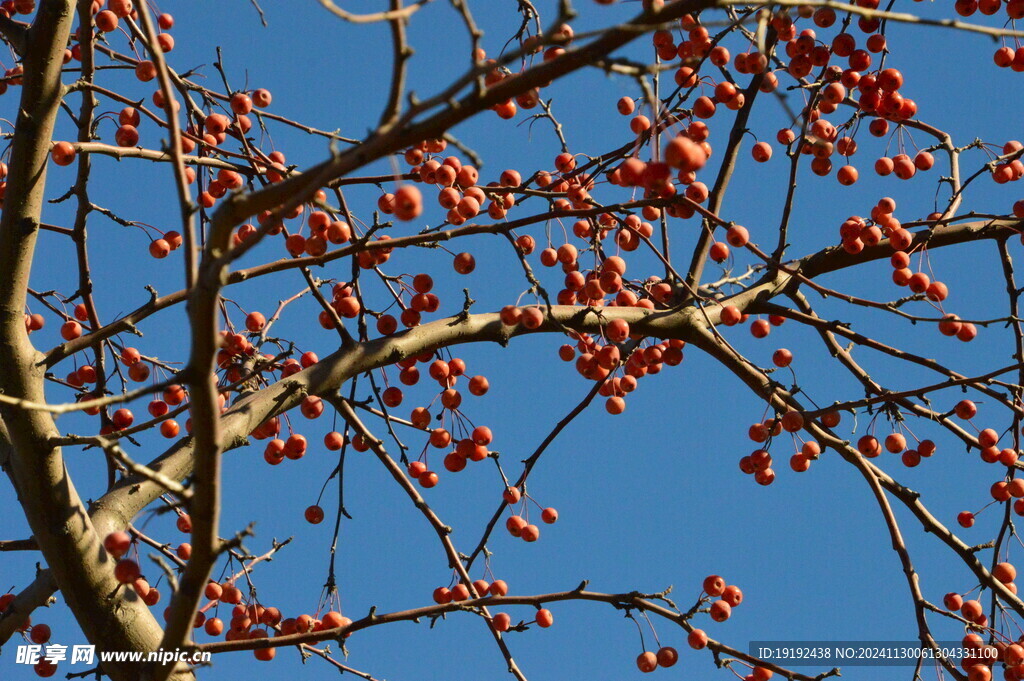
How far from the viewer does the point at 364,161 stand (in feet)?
6.79

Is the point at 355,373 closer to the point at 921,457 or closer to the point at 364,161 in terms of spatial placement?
the point at 364,161

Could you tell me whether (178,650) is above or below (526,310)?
below

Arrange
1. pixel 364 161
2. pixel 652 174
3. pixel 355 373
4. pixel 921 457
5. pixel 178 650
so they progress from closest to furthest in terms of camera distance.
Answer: pixel 364 161, pixel 652 174, pixel 178 650, pixel 355 373, pixel 921 457

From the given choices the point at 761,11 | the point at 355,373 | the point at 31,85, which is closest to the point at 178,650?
the point at 355,373

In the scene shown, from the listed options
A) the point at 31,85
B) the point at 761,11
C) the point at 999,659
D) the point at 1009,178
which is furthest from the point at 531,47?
the point at 1009,178

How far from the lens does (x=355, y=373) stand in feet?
12.2

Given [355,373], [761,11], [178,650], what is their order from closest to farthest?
[178,650]
[761,11]
[355,373]

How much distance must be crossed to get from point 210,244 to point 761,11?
6.21ft

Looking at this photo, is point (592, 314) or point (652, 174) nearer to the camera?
point (652, 174)

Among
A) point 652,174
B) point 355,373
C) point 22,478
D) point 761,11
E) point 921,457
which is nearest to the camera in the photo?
point 652,174

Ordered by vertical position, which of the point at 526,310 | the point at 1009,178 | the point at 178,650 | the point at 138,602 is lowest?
the point at 178,650

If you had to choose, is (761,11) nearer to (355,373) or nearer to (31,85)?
(355,373)

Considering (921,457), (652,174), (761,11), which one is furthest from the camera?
(921,457)

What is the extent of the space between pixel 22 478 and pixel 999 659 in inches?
146
